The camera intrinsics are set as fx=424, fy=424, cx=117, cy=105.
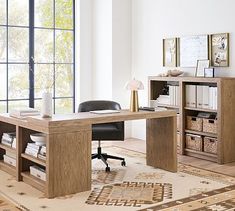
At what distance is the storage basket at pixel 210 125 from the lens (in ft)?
18.7

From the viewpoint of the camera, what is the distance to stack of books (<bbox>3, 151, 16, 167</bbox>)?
4938 mm

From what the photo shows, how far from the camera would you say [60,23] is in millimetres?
7434

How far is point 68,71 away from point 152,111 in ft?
9.99

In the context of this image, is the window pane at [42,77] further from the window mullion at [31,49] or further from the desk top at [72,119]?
the desk top at [72,119]

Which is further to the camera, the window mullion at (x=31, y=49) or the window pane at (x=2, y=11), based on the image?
the window mullion at (x=31, y=49)

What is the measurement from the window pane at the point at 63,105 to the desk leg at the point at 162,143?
2584mm

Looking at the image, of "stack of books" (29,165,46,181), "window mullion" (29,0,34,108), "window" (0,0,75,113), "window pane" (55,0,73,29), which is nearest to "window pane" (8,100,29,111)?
"window" (0,0,75,113)

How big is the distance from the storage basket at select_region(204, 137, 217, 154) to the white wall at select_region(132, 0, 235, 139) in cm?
94

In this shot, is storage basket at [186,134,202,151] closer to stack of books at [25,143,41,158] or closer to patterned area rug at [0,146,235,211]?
patterned area rug at [0,146,235,211]

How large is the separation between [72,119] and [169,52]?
10.1ft

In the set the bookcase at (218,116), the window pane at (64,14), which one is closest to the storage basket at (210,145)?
the bookcase at (218,116)

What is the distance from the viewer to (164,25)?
688 centimetres

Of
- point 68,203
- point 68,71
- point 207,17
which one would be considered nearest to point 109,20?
point 68,71

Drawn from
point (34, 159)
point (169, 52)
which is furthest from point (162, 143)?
point (169, 52)
